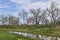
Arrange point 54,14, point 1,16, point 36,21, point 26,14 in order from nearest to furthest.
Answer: point 54,14 → point 36,21 → point 26,14 → point 1,16

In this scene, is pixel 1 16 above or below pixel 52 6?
below

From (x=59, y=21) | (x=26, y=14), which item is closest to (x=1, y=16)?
(x=26, y=14)

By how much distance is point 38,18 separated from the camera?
124m

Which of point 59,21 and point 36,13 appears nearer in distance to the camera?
point 59,21

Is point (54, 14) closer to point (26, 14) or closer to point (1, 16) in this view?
point (26, 14)

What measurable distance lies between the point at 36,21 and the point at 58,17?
1012 inches

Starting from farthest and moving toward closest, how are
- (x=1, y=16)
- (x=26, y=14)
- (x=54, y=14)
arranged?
(x=1, y=16) < (x=26, y=14) < (x=54, y=14)

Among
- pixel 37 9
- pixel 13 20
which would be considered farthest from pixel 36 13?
pixel 13 20

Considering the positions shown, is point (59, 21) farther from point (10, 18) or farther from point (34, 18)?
point (10, 18)

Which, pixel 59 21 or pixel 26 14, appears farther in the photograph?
pixel 26 14

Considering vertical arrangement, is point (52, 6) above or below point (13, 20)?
above

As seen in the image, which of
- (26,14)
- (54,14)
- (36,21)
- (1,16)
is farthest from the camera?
(1,16)

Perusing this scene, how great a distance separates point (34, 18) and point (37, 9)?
8526mm

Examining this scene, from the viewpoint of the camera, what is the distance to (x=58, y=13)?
100m
